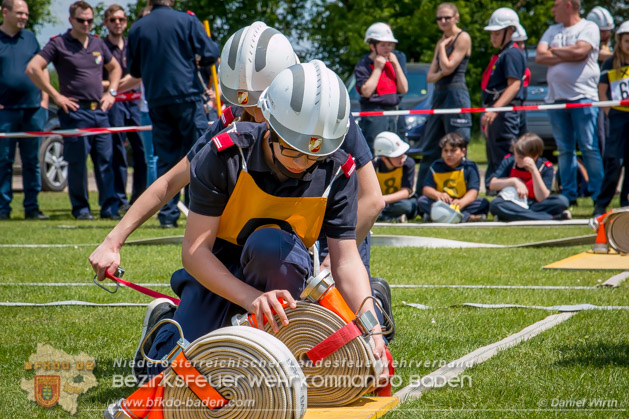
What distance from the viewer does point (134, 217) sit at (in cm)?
374

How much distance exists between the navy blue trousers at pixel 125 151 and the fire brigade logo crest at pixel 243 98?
8.24 meters

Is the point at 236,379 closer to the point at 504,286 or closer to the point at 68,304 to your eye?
the point at 68,304

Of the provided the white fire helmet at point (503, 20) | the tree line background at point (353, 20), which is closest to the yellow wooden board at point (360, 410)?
the white fire helmet at point (503, 20)

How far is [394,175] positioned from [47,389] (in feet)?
25.3

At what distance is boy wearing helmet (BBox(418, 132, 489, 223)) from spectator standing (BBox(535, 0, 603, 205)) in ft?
4.88

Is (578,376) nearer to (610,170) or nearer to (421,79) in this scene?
(610,170)

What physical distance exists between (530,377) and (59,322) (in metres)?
2.58

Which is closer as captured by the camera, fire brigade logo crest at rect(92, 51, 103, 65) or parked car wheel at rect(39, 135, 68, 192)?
fire brigade logo crest at rect(92, 51, 103, 65)

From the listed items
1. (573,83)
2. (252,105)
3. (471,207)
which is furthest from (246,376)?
(573,83)

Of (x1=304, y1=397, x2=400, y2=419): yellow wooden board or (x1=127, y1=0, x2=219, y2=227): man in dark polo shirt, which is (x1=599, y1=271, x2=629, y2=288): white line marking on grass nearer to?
(x1=304, y1=397, x2=400, y2=419): yellow wooden board

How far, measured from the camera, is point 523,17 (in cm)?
3148

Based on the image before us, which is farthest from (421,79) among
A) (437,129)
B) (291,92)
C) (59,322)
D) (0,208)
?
(291,92)

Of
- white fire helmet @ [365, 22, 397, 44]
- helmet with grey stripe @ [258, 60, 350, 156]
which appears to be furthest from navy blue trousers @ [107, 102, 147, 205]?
helmet with grey stripe @ [258, 60, 350, 156]

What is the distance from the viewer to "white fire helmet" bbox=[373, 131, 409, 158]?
10703 mm
